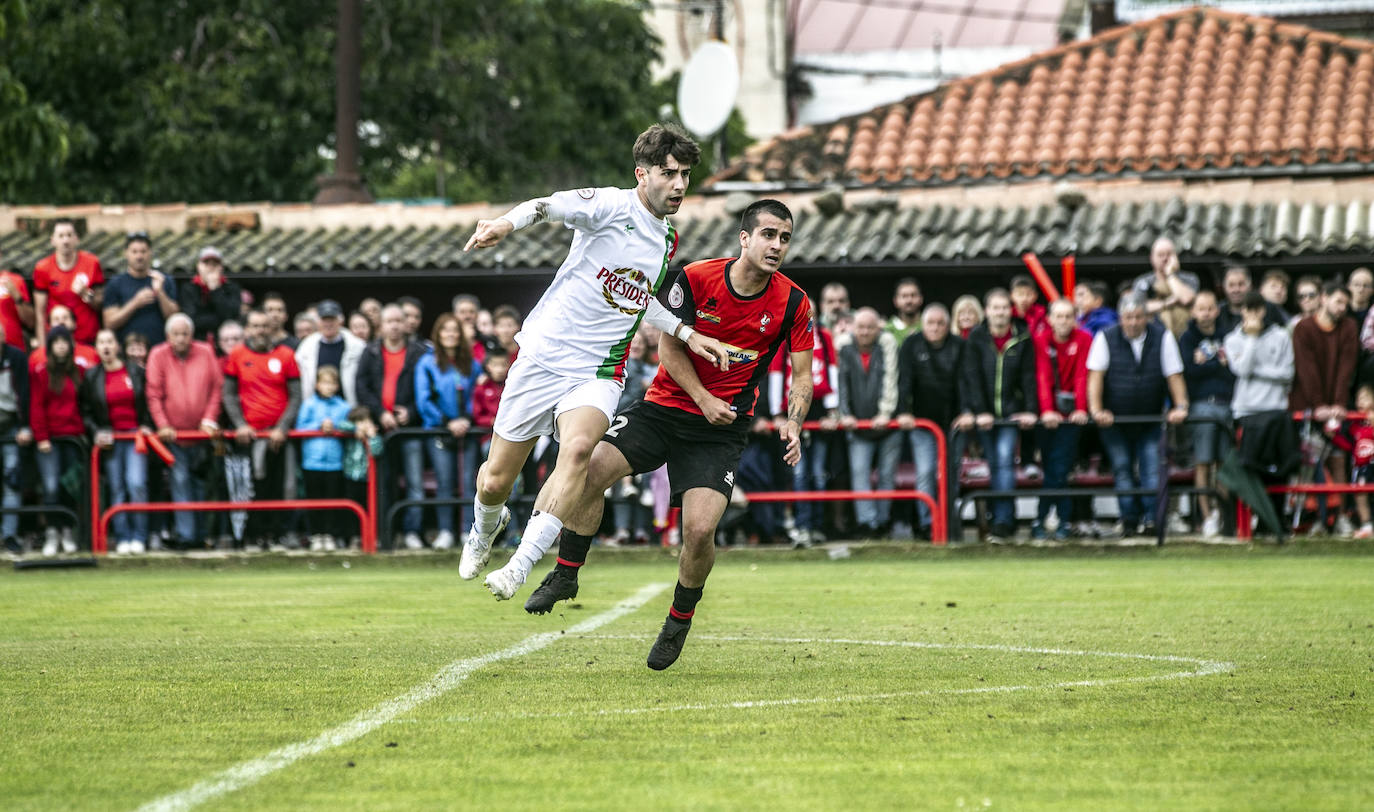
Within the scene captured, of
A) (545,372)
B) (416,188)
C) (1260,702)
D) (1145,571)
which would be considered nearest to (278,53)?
(416,188)

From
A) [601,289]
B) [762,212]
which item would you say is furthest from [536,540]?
[762,212]

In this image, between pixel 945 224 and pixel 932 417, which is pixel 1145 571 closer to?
pixel 932 417

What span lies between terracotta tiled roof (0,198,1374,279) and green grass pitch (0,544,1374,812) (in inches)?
276

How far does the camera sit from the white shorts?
8.11 m

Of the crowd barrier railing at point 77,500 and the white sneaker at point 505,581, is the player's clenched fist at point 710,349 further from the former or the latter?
the crowd barrier railing at point 77,500

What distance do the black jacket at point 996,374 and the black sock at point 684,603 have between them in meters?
7.67

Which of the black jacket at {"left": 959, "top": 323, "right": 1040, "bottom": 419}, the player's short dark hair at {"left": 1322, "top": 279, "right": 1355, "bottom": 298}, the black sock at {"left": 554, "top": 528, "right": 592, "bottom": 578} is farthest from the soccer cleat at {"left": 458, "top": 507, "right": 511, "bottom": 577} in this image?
the player's short dark hair at {"left": 1322, "top": 279, "right": 1355, "bottom": 298}

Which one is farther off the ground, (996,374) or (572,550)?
(996,374)

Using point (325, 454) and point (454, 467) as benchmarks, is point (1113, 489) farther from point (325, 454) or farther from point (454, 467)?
point (325, 454)

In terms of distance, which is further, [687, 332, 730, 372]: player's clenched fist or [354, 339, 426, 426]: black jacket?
[354, 339, 426, 426]: black jacket

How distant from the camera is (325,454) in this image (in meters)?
15.4

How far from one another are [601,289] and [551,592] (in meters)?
1.50

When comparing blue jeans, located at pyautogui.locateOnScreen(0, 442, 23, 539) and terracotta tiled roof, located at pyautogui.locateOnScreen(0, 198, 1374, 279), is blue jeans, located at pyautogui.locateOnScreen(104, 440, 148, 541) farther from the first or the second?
terracotta tiled roof, located at pyautogui.locateOnScreen(0, 198, 1374, 279)

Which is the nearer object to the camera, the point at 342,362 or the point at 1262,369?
the point at 1262,369
